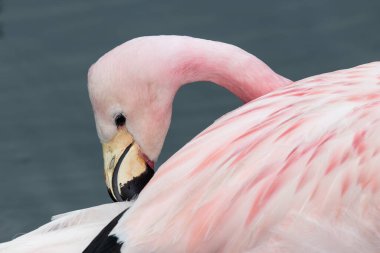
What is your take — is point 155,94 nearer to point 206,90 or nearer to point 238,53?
point 238,53

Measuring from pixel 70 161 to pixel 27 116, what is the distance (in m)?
0.41

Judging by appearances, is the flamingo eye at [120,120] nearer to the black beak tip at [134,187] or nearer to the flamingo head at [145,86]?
the flamingo head at [145,86]

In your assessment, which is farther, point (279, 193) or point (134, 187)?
point (134, 187)

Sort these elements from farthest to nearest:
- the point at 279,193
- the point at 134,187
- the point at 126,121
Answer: the point at 126,121, the point at 134,187, the point at 279,193

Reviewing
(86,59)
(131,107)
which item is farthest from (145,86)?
(86,59)

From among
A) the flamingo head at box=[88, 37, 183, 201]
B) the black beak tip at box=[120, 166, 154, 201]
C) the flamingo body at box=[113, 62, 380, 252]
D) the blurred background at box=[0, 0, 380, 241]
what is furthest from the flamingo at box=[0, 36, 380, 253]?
the blurred background at box=[0, 0, 380, 241]

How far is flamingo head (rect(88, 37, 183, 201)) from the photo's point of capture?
4793 mm

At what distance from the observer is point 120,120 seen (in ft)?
16.2

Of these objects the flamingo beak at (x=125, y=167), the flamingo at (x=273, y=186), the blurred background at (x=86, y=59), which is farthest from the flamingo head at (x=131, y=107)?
the blurred background at (x=86, y=59)

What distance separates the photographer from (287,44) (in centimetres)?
683

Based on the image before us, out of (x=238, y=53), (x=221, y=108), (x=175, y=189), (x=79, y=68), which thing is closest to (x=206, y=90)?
(x=221, y=108)

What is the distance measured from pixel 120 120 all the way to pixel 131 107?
0.07 meters

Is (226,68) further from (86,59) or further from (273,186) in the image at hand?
(86,59)

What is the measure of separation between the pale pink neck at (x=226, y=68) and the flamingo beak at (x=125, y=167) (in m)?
0.32
